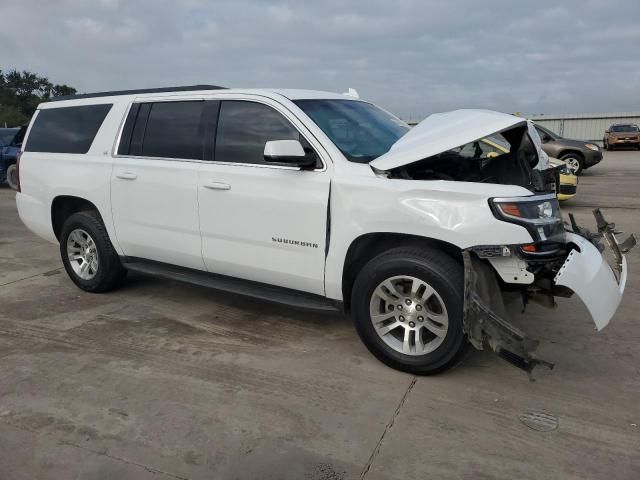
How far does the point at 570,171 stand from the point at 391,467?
839 centimetres

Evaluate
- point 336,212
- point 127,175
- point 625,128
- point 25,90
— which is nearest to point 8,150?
point 127,175

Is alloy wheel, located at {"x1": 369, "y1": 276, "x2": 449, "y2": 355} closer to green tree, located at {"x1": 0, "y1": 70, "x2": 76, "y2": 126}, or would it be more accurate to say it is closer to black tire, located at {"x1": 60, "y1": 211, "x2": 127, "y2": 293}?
black tire, located at {"x1": 60, "y1": 211, "x2": 127, "y2": 293}

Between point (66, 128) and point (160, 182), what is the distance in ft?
5.24

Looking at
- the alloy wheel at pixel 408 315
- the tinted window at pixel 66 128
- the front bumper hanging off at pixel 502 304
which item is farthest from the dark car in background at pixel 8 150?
the front bumper hanging off at pixel 502 304

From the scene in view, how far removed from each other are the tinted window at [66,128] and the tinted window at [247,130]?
1.51 meters

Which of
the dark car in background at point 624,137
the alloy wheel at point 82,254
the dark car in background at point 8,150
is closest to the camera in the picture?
the alloy wheel at point 82,254

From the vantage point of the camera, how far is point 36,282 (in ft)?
19.9

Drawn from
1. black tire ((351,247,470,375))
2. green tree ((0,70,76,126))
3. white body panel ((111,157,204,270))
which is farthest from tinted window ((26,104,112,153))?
green tree ((0,70,76,126))

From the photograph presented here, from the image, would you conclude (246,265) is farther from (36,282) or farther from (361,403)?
(36,282)

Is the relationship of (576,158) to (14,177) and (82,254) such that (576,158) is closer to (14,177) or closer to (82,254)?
(82,254)

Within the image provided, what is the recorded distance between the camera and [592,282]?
10.8 feet

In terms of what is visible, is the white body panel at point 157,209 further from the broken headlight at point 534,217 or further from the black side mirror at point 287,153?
the broken headlight at point 534,217

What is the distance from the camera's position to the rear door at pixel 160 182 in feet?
14.8

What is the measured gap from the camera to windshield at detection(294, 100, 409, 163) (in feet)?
13.2
